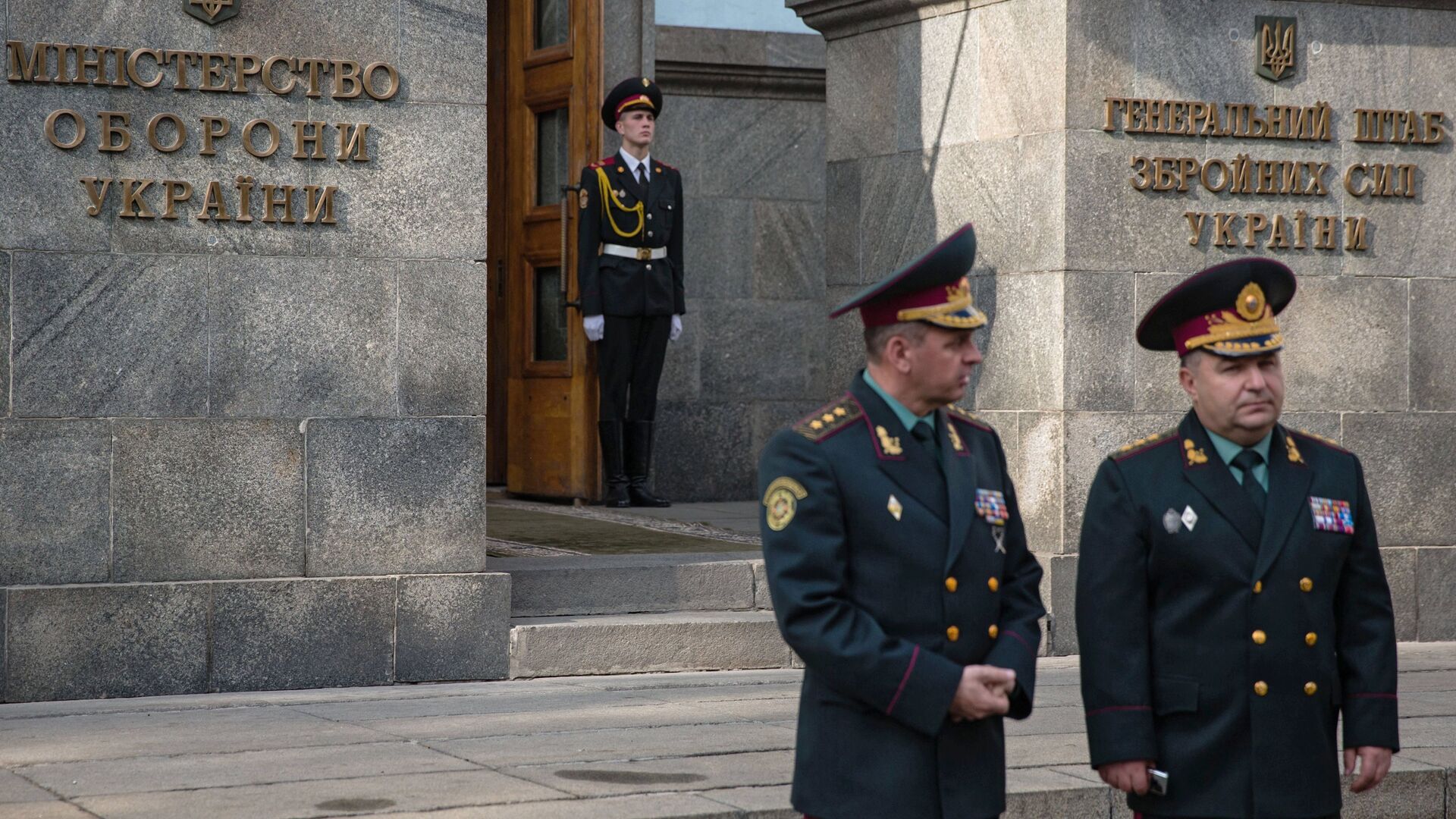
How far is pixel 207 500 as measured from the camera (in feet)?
26.4

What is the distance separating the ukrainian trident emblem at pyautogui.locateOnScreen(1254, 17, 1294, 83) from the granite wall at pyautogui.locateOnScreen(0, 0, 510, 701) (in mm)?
3856

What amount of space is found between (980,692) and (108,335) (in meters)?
5.19

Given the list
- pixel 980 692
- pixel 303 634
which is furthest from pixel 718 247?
pixel 980 692

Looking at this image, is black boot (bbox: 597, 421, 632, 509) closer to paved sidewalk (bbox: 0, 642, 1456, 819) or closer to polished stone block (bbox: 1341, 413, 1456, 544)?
paved sidewalk (bbox: 0, 642, 1456, 819)

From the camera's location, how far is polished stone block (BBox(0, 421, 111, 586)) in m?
7.77

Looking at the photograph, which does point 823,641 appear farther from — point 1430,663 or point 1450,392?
point 1450,392

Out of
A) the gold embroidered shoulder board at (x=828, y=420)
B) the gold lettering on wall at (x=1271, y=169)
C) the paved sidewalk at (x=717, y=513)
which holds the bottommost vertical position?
the paved sidewalk at (x=717, y=513)

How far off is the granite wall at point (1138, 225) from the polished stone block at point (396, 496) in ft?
9.14

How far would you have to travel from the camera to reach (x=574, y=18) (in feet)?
37.7

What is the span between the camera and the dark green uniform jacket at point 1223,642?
4.10 metres

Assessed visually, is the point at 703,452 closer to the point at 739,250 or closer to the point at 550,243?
the point at 739,250

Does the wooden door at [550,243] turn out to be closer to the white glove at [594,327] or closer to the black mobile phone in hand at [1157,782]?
the white glove at [594,327]

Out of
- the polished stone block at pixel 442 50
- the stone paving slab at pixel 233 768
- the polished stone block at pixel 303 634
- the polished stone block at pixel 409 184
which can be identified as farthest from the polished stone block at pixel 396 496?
the stone paving slab at pixel 233 768

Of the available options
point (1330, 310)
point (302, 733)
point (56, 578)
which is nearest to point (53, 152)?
point (56, 578)
